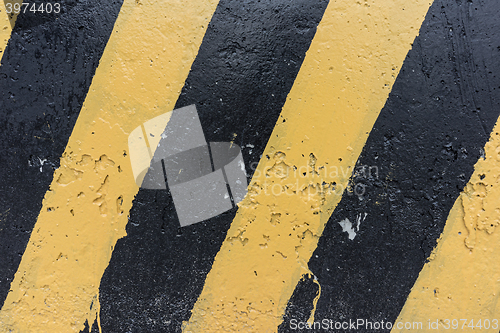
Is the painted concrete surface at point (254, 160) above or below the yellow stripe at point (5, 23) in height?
below

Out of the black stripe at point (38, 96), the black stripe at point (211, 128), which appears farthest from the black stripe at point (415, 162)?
the black stripe at point (38, 96)

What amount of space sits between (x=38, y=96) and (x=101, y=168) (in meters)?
0.65

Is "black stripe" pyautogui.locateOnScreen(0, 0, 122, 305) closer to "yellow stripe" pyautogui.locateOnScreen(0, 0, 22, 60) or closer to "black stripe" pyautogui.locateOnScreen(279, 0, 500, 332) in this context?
"yellow stripe" pyautogui.locateOnScreen(0, 0, 22, 60)

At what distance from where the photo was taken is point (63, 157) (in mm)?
1893

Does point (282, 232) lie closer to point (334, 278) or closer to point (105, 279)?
point (334, 278)

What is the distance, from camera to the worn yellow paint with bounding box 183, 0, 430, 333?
6.16 feet

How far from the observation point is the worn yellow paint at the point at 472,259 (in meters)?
1.86

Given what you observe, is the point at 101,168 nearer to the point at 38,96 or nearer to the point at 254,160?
the point at 38,96

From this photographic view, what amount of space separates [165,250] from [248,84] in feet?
4.11

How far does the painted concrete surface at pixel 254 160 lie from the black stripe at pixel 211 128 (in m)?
0.01

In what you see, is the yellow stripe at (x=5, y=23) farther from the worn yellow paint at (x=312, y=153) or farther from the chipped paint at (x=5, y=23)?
the worn yellow paint at (x=312, y=153)
